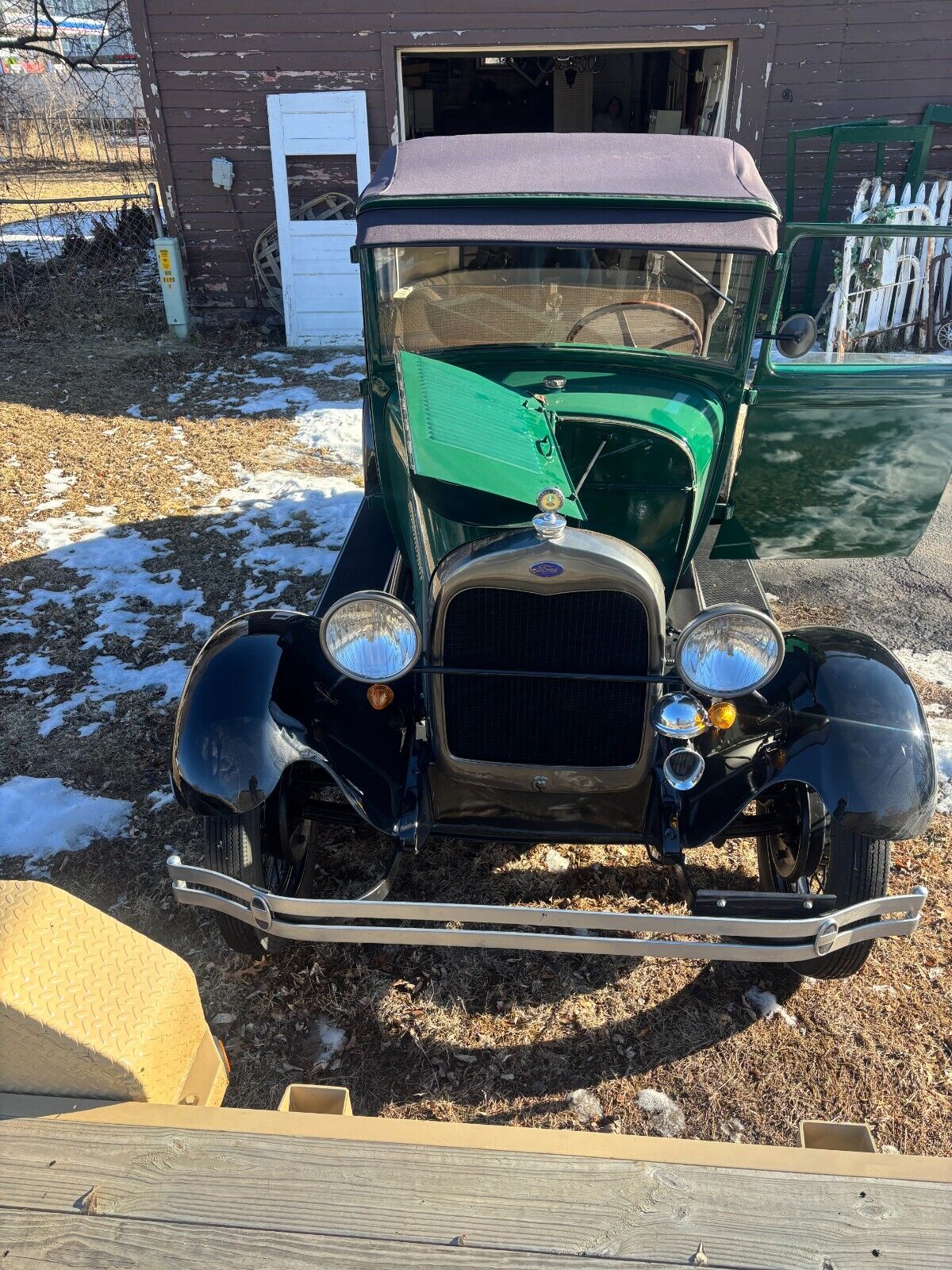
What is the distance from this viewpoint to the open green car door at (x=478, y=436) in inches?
89.1

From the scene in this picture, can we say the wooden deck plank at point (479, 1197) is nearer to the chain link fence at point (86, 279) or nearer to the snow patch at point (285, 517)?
the snow patch at point (285, 517)

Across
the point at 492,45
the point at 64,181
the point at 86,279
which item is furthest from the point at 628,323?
the point at 64,181

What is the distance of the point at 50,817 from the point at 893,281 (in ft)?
28.0

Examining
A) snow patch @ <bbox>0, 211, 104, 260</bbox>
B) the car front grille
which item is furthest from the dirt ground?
snow patch @ <bbox>0, 211, 104, 260</bbox>

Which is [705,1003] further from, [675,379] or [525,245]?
[525,245]

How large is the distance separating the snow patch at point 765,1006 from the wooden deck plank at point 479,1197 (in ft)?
3.71

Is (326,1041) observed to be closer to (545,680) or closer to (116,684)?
(545,680)

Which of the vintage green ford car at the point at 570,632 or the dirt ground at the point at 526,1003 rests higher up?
the vintage green ford car at the point at 570,632

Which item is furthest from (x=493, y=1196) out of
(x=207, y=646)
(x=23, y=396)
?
(x=23, y=396)

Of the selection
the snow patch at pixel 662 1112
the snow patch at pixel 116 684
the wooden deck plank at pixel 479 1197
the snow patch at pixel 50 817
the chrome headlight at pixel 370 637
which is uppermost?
the chrome headlight at pixel 370 637

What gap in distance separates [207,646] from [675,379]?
1.98m

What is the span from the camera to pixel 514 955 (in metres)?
2.87

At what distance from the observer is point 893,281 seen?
8.30 metres

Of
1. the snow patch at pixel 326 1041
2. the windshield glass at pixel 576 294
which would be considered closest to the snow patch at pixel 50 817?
the snow patch at pixel 326 1041
